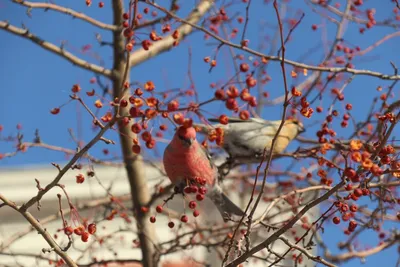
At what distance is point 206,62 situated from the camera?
3021 millimetres

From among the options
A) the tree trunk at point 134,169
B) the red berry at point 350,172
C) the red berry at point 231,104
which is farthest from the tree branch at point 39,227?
the tree trunk at point 134,169

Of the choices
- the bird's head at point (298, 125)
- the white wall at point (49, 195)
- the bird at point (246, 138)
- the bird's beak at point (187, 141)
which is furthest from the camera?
the white wall at point (49, 195)

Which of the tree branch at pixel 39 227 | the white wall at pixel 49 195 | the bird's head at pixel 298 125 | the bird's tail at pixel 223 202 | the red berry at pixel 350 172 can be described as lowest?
the tree branch at pixel 39 227

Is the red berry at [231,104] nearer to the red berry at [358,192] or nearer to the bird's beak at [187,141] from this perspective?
the red berry at [358,192]

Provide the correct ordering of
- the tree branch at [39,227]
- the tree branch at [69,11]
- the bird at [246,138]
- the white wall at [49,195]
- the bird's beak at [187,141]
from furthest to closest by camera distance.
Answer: the white wall at [49,195] → the bird at [246,138] → the tree branch at [69,11] → the bird's beak at [187,141] → the tree branch at [39,227]

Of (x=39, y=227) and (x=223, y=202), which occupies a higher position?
(x=223, y=202)

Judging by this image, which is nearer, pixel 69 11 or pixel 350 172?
pixel 350 172

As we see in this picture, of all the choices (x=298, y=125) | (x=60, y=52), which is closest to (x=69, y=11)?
(x=60, y=52)

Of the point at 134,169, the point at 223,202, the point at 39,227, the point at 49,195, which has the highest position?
the point at 49,195

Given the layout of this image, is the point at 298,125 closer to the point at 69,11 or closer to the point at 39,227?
the point at 69,11

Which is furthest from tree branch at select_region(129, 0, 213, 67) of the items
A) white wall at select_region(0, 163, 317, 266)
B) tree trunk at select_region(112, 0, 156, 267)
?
white wall at select_region(0, 163, 317, 266)

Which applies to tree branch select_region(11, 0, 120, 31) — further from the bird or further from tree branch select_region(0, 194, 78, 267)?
tree branch select_region(0, 194, 78, 267)

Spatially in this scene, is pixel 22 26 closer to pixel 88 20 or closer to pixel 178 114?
pixel 88 20

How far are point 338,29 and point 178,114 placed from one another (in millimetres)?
2917
